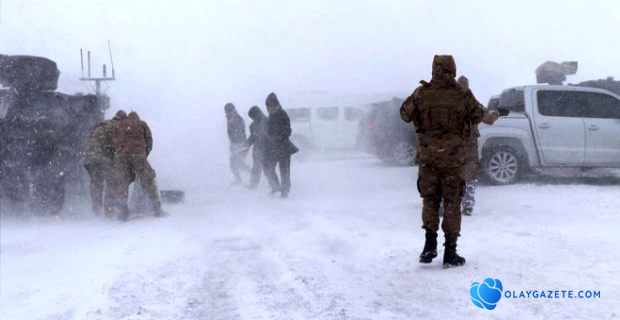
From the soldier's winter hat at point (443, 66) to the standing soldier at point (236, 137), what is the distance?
8318 mm

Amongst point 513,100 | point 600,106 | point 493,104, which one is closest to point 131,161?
point 513,100

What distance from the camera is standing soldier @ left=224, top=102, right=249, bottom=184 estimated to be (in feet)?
43.2

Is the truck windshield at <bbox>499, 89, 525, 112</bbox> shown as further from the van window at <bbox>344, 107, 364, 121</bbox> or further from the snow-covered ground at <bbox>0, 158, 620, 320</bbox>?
the van window at <bbox>344, 107, 364, 121</bbox>

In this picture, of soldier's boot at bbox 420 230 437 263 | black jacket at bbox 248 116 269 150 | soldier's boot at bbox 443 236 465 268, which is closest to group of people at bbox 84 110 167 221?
black jacket at bbox 248 116 269 150

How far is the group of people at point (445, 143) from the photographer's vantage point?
5.04 m

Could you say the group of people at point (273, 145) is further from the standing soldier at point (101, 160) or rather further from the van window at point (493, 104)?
the van window at point (493, 104)

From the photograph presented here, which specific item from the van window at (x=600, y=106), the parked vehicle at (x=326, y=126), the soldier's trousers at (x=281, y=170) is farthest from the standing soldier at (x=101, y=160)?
the parked vehicle at (x=326, y=126)

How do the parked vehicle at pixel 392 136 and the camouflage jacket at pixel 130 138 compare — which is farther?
the parked vehicle at pixel 392 136

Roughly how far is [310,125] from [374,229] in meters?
12.1

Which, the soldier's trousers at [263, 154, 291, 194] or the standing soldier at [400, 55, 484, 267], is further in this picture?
the soldier's trousers at [263, 154, 291, 194]

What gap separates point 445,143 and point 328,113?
14.2 m

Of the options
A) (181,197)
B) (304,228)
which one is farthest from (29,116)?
(304,228)

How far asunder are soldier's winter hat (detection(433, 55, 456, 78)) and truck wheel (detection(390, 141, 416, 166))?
9.41 m

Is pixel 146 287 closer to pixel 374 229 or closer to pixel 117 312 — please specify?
pixel 117 312
